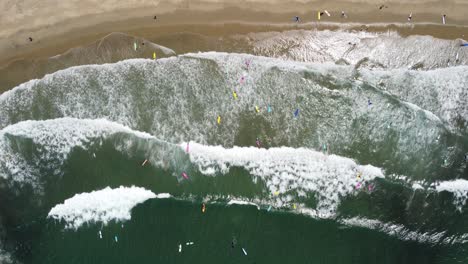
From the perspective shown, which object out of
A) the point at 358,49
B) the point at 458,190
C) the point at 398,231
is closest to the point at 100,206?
the point at 398,231

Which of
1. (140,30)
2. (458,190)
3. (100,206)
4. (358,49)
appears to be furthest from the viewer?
(140,30)

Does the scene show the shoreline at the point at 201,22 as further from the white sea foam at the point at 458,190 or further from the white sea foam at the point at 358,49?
the white sea foam at the point at 458,190

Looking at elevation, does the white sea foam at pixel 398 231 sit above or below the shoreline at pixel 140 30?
below

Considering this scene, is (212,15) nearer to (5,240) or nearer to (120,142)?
(120,142)

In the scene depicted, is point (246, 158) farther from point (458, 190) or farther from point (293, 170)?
point (458, 190)

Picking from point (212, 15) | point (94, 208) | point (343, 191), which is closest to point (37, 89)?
point (94, 208)

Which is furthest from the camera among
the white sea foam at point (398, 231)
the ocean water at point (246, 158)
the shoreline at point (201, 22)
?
the shoreline at point (201, 22)

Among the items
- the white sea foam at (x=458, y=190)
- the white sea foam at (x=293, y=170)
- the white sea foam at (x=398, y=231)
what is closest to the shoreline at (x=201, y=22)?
the white sea foam at (x=293, y=170)
